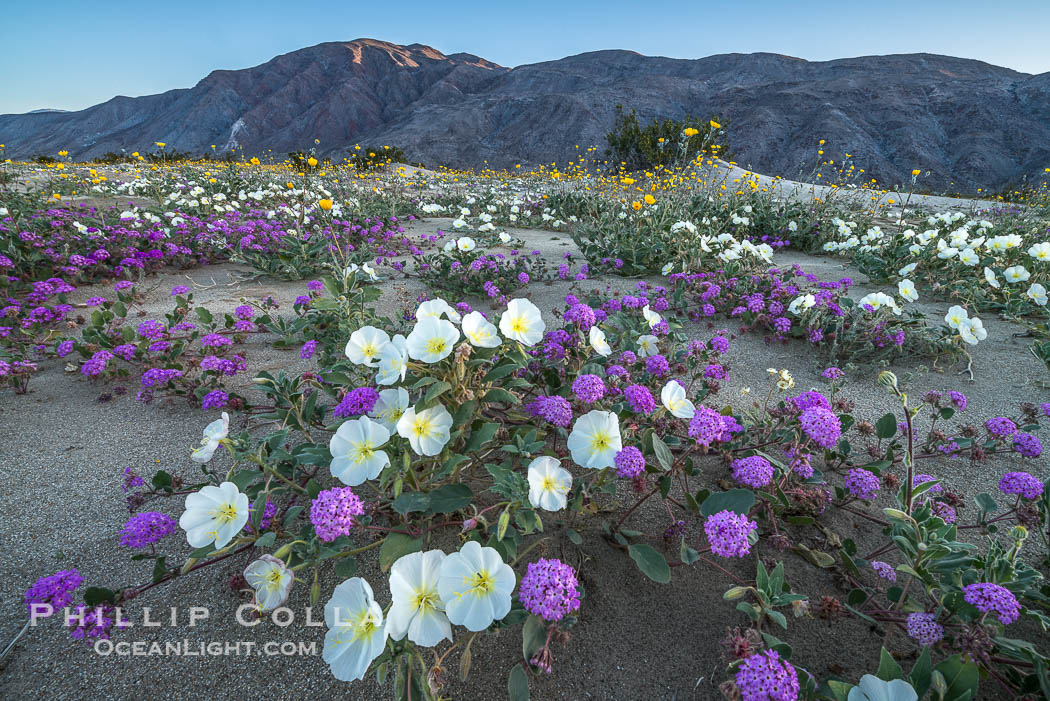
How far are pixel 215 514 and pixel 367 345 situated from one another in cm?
63

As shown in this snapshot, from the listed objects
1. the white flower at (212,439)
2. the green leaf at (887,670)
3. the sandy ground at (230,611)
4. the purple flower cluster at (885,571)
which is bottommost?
the sandy ground at (230,611)

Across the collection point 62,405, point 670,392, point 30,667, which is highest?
point 670,392

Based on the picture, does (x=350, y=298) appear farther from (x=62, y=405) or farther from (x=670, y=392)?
(x=670, y=392)

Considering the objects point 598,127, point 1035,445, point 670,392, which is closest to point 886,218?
point 1035,445

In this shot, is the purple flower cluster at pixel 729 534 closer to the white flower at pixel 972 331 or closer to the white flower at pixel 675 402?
the white flower at pixel 675 402

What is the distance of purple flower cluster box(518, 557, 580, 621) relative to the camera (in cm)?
103

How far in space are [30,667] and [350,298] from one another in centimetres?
176

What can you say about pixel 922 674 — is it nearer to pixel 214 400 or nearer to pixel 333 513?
pixel 333 513

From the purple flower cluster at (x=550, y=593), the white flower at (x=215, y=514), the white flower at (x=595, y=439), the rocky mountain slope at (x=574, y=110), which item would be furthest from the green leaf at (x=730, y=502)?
the rocky mountain slope at (x=574, y=110)

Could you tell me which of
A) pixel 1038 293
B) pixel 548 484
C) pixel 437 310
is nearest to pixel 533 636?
pixel 548 484

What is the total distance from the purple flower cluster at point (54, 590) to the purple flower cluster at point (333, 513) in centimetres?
82

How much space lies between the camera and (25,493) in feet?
5.90

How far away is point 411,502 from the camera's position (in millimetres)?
1275

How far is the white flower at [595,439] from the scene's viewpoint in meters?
1.35
